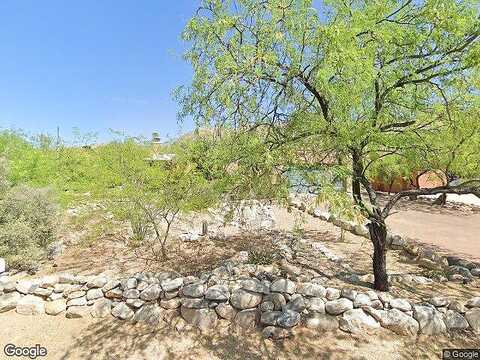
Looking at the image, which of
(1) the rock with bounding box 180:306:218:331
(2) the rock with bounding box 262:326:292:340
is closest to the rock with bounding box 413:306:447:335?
(2) the rock with bounding box 262:326:292:340

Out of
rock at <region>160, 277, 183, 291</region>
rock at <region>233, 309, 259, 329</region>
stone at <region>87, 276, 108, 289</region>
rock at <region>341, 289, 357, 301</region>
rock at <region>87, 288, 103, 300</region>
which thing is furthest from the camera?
stone at <region>87, 276, 108, 289</region>

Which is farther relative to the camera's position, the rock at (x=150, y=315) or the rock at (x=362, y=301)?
the rock at (x=150, y=315)

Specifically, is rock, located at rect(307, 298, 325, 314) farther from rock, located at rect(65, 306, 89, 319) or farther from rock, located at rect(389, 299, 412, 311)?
rock, located at rect(65, 306, 89, 319)

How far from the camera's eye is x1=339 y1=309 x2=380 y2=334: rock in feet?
13.8

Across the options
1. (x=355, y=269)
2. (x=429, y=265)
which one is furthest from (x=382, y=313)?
(x=429, y=265)

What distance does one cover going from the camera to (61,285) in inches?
206

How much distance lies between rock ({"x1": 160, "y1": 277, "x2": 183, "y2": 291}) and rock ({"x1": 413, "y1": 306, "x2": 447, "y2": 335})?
3.30 metres

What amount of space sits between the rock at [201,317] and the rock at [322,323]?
1284 millimetres

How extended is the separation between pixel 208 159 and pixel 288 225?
521cm

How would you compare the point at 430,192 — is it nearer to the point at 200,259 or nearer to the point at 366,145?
the point at 366,145

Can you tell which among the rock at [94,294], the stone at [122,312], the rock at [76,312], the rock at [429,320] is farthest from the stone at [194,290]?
the rock at [429,320]

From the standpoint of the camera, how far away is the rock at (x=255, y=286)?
467cm

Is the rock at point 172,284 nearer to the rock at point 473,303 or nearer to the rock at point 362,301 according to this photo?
the rock at point 362,301

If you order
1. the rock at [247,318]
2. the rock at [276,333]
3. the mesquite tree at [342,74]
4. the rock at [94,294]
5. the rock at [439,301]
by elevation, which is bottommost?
the rock at [276,333]
